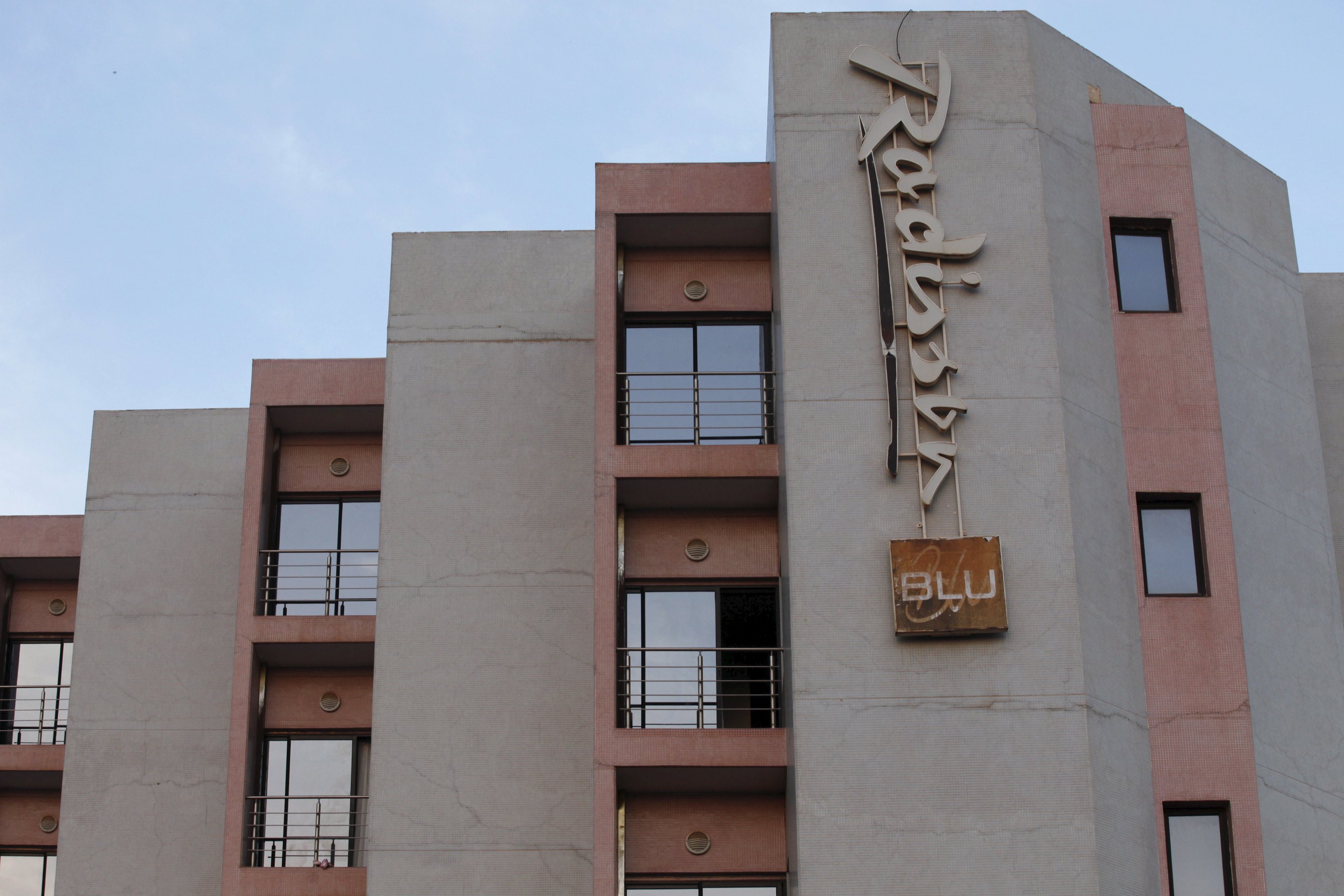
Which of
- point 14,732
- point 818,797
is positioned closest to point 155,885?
point 14,732

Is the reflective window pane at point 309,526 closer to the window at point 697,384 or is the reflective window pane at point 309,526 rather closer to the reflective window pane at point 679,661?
the window at point 697,384

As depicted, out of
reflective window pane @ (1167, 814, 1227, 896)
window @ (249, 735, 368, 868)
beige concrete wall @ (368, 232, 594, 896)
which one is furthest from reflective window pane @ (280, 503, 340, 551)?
reflective window pane @ (1167, 814, 1227, 896)

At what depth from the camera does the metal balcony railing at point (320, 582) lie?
904 inches

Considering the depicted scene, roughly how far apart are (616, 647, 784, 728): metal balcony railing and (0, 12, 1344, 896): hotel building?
0.06 metres

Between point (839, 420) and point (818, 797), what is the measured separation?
4344 millimetres

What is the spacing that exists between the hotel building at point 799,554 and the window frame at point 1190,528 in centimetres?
6

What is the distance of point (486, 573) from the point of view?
69.5 feet

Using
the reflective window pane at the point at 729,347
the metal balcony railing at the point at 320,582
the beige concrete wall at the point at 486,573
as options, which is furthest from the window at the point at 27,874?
the reflective window pane at the point at 729,347

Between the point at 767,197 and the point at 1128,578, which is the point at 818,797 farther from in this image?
the point at 767,197

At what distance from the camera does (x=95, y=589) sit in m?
24.2

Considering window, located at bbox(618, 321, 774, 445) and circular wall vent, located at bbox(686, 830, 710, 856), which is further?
window, located at bbox(618, 321, 774, 445)

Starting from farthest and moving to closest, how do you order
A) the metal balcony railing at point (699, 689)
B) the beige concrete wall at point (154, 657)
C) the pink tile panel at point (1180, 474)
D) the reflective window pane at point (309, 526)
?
the reflective window pane at point (309, 526) → the beige concrete wall at point (154, 657) → the metal balcony railing at point (699, 689) → the pink tile panel at point (1180, 474)

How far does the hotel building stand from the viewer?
1738 cm

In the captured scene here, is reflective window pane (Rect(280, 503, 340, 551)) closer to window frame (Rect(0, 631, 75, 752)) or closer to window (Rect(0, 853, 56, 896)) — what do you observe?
window frame (Rect(0, 631, 75, 752))
